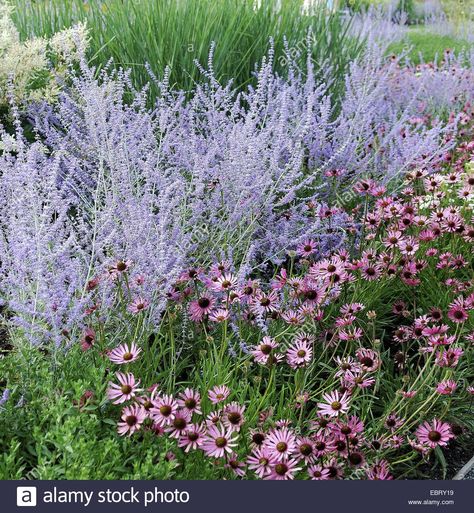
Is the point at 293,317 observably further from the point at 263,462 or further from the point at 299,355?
the point at 263,462

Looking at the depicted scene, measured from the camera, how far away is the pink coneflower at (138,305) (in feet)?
8.19

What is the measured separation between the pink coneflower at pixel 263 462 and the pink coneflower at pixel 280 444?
0.5 inches

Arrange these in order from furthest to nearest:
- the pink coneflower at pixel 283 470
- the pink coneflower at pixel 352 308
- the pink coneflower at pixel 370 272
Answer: the pink coneflower at pixel 370 272
the pink coneflower at pixel 352 308
the pink coneflower at pixel 283 470

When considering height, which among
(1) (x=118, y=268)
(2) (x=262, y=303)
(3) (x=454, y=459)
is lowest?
(3) (x=454, y=459)

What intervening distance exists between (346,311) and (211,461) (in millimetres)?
915

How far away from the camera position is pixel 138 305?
2.49 meters

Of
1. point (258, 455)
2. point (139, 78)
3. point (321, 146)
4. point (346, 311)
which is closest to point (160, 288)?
point (346, 311)

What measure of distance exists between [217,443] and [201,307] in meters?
0.73

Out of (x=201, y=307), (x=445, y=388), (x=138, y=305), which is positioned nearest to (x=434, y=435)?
(x=445, y=388)

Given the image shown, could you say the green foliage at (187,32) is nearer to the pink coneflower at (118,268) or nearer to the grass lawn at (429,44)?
the pink coneflower at (118,268)

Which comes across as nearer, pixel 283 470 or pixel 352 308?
pixel 283 470

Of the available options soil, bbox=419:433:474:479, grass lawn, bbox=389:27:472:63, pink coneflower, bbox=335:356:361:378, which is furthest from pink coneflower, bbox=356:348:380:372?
grass lawn, bbox=389:27:472:63

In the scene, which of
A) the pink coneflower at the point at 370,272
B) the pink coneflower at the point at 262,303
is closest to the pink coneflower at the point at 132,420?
the pink coneflower at the point at 262,303

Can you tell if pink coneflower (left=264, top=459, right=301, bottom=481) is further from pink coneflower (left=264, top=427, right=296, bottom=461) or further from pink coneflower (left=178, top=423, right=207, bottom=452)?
pink coneflower (left=178, top=423, right=207, bottom=452)
